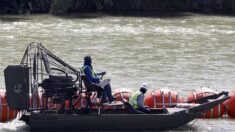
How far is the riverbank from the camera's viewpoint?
57.4 metres

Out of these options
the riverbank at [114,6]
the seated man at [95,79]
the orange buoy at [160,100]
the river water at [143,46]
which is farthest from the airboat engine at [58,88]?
the riverbank at [114,6]

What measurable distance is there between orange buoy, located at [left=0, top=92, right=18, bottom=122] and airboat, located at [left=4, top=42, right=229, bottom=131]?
A: 2.97 feet

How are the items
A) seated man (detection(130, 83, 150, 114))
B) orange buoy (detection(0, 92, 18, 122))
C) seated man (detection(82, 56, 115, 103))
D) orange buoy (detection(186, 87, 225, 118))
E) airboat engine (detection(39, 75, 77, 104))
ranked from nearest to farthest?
airboat engine (detection(39, 75, 77, 104))
seated man (detection(82, 56, 115, 103))
seated man (detection(130, 83, 150, 114))
orange buoy (detection(0, 92, 18, 122))
orange buoy (detection(186, 87, 225, 118))

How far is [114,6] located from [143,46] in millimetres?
22130

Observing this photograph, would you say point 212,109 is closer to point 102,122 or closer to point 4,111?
point 102,122

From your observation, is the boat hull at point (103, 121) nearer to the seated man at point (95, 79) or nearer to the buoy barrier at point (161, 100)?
the seated man at point (95, 79)

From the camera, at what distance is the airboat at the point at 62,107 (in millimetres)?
18469

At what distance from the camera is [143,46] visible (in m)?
39.6

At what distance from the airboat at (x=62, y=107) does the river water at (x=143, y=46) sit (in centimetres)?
98

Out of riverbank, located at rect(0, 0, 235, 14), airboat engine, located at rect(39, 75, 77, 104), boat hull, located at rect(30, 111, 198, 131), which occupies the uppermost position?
riverbank, located at rect(0, 0, 235, 14)

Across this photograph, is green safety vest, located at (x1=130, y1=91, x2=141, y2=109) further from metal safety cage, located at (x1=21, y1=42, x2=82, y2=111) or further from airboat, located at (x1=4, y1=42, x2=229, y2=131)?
metal safety cage, located at (x1=21, y1=42, x2=82, y2=111)

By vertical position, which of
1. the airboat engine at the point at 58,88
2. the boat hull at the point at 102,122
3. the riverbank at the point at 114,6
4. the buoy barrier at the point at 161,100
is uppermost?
the riverbank at the point at 114,6

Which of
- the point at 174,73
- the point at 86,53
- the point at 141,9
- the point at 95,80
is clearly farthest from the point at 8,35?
the point at 95,80

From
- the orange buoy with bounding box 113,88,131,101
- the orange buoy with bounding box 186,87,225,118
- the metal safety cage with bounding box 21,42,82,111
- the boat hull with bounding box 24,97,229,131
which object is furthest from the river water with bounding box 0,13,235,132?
the orange buoy with bounding box 113,88,131,101
